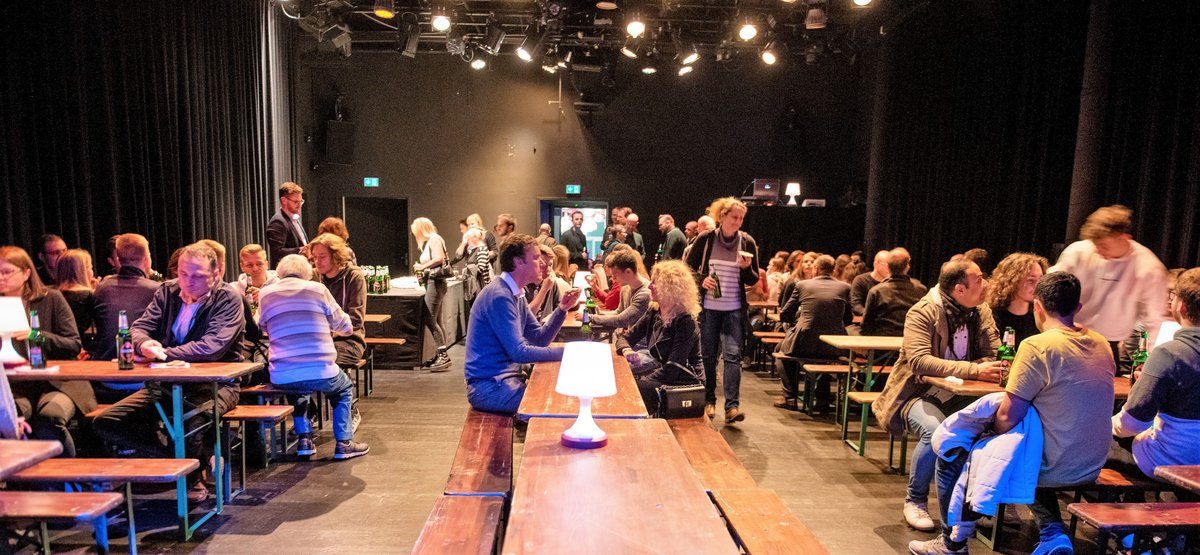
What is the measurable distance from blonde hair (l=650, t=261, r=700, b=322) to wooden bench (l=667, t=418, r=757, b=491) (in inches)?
27.9

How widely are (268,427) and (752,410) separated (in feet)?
12.6

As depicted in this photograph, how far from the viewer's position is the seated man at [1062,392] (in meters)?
2.70

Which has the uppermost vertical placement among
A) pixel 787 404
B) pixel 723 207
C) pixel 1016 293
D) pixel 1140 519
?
pixel 723 207

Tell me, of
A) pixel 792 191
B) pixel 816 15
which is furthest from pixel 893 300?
pixel 792 191

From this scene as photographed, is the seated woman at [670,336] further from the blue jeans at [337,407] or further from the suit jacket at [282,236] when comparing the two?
the suit jacket at [282,236]

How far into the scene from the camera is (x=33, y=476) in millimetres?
2805

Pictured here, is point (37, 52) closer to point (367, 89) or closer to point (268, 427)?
point (268, 427)

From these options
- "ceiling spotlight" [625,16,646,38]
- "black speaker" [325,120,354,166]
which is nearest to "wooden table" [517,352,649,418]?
"ceiling spotlight" [625,16,646,38]

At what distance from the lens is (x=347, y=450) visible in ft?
14.9

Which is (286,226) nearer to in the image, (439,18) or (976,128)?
(439,18)

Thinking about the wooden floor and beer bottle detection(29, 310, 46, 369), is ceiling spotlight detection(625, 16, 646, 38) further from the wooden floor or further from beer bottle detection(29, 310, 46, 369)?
beer bottle detection(29, 310, 46, 369)

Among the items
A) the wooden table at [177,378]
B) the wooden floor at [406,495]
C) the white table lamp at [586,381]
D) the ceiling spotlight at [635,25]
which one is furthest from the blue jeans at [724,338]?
the ceiling spotlight at [635,25]

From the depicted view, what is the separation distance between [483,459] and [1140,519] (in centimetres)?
257

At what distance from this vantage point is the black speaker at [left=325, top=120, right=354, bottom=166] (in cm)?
1106
